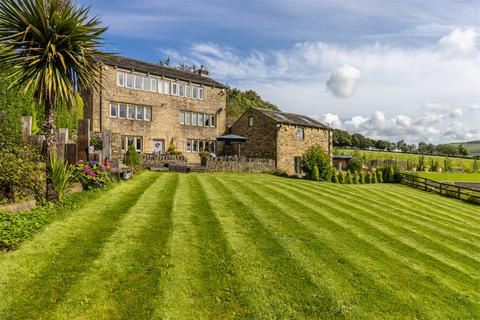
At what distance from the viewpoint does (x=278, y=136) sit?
32406 millimetres

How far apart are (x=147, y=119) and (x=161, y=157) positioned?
8098 millimetres

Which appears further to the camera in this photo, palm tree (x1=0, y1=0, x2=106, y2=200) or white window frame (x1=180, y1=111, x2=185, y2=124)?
white window frame (x1=180, y1=111, x2=185, y2=124)

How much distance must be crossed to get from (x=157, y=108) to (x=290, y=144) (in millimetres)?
14818

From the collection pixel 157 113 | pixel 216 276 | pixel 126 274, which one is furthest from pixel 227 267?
pixel 157 113

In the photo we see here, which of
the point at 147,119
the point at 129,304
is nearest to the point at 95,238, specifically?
the point at 129,304

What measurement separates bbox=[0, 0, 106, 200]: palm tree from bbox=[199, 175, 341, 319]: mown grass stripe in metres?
5.70

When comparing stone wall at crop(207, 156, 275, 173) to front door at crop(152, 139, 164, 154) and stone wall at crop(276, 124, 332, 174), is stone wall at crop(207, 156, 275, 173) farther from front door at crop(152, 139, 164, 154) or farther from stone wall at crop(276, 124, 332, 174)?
front door at crop(152, 139, 164, 154)

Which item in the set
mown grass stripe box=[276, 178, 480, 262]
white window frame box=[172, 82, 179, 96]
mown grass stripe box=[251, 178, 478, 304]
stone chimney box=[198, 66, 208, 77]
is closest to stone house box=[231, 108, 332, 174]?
white window frame box=[172, 82, 179, 96]

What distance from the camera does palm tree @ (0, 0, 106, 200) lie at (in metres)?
8.18

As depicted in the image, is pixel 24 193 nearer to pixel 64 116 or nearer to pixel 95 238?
pixel 95 238

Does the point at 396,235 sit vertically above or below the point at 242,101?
below

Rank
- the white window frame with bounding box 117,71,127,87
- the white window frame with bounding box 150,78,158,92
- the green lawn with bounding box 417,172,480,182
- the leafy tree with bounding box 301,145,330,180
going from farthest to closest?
Result: the green lawn with bounding box 417,172,480,182 < the white window frame with bounding box 150,78,158,92 < the white window frame with bounding box 117,71,127,87 < the leafy tree with bounding box 301,145,330,180

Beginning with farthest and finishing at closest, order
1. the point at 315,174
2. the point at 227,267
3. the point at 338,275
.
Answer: the point at 315,174, the point at 338,275, the point at 227,267

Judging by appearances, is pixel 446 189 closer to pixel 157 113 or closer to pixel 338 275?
pixel 338 275
